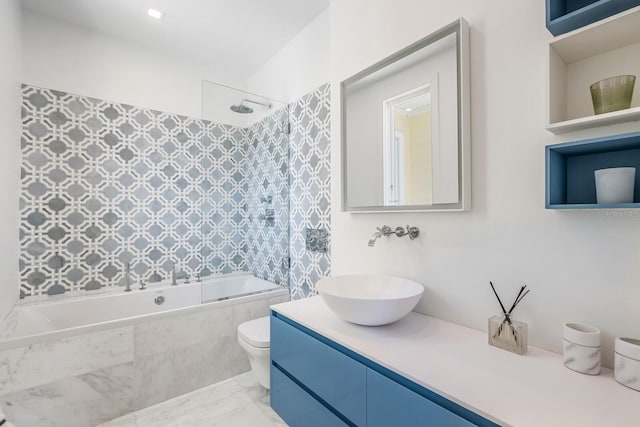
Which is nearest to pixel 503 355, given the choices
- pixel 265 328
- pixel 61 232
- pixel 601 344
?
pixel 601 344

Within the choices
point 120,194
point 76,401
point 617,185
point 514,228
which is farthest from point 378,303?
point 120,194

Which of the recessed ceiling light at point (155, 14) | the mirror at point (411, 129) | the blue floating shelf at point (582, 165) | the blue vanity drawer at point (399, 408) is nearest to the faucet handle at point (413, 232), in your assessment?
the mirror at point (411, 129)

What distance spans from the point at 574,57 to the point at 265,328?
215 cm

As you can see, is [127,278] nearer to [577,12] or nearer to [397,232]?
[397,232]

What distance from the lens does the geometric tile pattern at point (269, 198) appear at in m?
2.68

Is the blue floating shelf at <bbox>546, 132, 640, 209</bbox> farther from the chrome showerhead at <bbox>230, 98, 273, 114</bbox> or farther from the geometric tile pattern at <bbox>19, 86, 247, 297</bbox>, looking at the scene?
the geometric tile pattern at <bbox>19, 86, 247, 297</bbox>

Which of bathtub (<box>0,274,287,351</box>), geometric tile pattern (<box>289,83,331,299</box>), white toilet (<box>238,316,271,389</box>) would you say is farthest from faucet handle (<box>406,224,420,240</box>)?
bathtub (<box>0,274,287,351</box>)

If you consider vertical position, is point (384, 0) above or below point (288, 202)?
above

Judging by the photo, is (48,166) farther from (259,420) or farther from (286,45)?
(259,420)

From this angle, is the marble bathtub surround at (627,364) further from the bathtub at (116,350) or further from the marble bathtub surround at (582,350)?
the bathtub at (116,350)

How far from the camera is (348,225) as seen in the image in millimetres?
1890

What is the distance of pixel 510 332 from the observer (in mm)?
1031

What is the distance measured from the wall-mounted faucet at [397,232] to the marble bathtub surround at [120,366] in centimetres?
137

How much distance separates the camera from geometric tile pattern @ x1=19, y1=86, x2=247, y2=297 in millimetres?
2271
